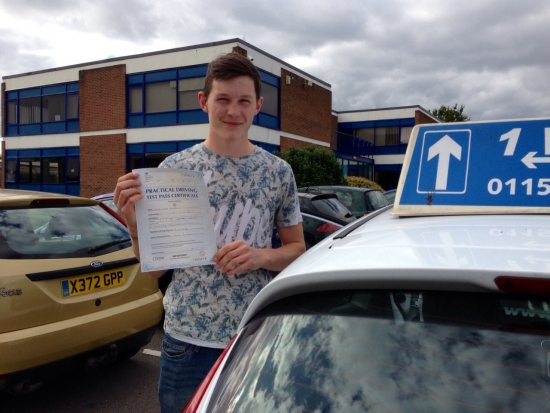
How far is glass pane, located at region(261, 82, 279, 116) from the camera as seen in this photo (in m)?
20.1

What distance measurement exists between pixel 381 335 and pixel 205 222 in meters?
0.80

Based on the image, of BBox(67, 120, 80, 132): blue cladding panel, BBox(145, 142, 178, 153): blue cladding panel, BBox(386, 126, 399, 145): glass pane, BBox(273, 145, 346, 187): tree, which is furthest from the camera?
BBox(386, 126, 399, 145): glass pane

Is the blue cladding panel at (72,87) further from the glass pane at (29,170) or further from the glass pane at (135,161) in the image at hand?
the glass pane at (135,161)

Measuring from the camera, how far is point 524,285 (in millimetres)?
984

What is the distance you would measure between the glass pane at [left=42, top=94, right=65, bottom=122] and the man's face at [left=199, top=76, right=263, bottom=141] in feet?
79.9

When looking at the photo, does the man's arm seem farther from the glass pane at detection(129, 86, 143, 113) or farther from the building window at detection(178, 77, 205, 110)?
the glass pane at detection(129, 86, 143, 113)

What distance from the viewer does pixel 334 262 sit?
1.23 metres

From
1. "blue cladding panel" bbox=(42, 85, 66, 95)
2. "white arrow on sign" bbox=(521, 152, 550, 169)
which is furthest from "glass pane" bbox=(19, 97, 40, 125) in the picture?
"white arrow on sign" bbox=(521, 152, 550, 169)

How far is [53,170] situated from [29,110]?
3.87 meters

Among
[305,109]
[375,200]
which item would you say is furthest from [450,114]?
[375,200]

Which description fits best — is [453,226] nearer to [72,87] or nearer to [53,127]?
[72,87]

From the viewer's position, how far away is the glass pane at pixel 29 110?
80.0ft

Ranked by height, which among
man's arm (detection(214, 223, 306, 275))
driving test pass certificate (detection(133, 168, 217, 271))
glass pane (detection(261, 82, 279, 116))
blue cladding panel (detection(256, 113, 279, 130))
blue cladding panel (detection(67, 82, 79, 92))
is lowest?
man's arm (detection(214, 223, 306, 275))

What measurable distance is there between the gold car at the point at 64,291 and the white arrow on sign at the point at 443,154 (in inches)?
105
